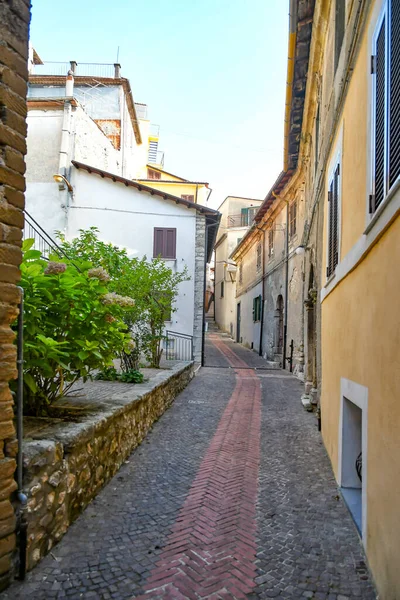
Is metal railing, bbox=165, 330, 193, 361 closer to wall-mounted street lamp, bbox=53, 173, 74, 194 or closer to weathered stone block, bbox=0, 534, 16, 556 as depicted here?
wall-mounted street lamp, bbox=53, 173, 74, 194

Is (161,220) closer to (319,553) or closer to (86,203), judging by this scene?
(86,203)

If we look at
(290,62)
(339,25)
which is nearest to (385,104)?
(339,25)

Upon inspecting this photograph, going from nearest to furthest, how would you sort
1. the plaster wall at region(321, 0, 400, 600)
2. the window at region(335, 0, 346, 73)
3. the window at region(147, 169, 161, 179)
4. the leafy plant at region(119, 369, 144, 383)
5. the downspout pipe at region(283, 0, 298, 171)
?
the plaster wall at region(321, 0, 400, 600), the window at region(335, 0, 346, 73), the leafy plant at region(119, 369, 144, 383), the downspout pipe at region(283, 0, 298, 171), the window at region(147, 169, 161, 179)

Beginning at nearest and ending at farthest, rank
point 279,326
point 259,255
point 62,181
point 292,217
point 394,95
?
point 394,95
point 292,217
point 62,181
point 279,326
point 259,255

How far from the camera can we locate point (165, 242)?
1742 centimetres

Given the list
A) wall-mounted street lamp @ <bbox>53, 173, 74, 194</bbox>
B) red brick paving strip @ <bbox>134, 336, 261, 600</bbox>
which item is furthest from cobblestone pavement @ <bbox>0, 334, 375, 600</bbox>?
wall-mounted street lamp @ <bbox>53, 173, 74, 194</bbox>

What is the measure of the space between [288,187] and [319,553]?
563 inches

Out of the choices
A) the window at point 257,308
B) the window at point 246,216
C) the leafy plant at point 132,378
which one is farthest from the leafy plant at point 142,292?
the window at point 246,216

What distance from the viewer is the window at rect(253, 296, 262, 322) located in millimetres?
22672

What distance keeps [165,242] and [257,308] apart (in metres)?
7.79

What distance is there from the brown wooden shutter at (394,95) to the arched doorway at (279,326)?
15333 mm

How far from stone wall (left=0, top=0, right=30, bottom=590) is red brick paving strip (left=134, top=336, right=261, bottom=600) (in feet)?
3.38

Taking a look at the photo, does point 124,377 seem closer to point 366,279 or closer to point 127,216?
point 366,279

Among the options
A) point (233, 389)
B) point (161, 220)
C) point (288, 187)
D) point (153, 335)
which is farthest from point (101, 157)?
point (233, 389)
